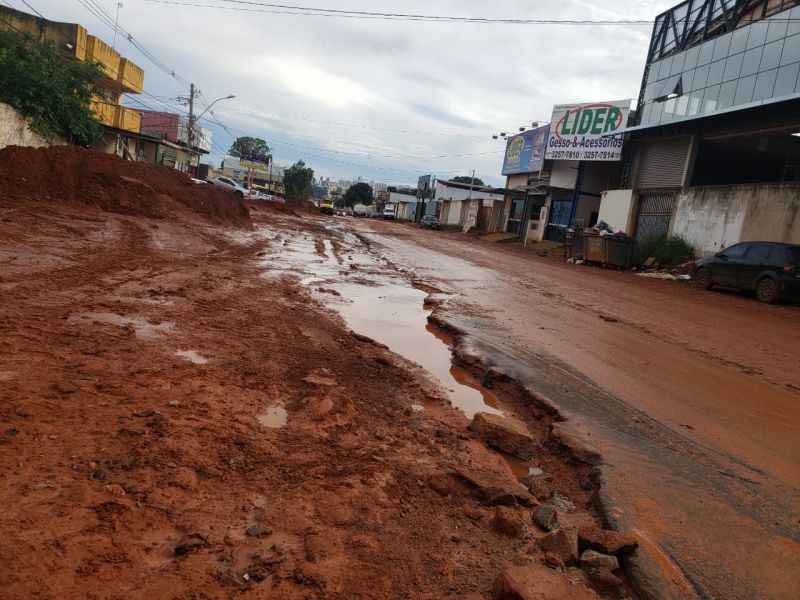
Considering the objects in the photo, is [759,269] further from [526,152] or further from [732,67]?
[526,152]

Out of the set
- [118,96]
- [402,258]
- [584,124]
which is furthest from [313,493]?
[118,96]

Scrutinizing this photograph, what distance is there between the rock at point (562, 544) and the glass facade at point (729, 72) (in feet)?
62.2

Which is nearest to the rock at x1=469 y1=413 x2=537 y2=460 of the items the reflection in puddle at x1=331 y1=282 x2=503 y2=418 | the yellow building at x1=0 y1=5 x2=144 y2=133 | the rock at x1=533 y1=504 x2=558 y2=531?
the reflection in puddle at x1=331 y1=282 x2=503 y2=418

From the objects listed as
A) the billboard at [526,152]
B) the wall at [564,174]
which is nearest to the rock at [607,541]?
the wall at [564,174]

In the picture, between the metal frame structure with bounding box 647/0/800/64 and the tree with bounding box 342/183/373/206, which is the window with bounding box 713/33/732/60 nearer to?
the metal frame structure with bounding box 647/0/800/64

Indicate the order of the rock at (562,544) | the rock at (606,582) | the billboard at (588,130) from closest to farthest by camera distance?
the rock at (606,582) < the rock at (562,544) < the billboard at (588,130)

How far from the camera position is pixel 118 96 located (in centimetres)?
3381

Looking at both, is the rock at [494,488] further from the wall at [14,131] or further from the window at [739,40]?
the window at [739,40]

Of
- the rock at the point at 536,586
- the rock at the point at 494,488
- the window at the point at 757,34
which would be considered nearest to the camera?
the rock at the point at 536,586

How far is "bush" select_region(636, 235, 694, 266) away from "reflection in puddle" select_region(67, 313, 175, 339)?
1892 centimetres

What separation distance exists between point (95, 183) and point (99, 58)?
58.8 ft

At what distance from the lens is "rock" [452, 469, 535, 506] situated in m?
2.63

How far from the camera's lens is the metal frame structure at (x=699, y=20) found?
21391 mm

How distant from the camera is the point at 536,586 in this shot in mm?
1976
